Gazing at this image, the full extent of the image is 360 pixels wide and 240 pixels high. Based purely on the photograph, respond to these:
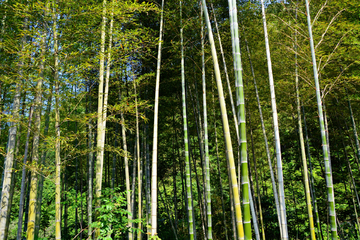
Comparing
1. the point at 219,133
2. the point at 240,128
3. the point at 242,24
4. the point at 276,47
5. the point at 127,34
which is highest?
the point at 242,24

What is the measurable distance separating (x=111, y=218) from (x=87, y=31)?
2.41 meters

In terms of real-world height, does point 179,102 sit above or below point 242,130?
above

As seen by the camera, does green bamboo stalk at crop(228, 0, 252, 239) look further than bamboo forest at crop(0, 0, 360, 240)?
No

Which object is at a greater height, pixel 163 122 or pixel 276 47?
pixel 276 47

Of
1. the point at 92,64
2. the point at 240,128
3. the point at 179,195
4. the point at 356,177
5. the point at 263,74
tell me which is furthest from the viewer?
the point at 179,195

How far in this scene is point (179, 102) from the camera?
7059mm

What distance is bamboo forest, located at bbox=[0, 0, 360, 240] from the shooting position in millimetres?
2775

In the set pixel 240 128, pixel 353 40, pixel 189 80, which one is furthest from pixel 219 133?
pixel 240 128

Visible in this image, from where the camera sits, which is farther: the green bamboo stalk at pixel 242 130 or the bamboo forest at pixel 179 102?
the bamboo forest at pixel 179 102

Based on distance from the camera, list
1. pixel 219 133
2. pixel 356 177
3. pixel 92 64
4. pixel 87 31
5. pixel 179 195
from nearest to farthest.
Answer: pixel 87 31 < pixel 92 64 < pixel 356 177 < pixel 219 133 < pixel 179 195

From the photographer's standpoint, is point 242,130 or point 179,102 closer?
point 242,130

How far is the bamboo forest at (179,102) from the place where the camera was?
278 cm

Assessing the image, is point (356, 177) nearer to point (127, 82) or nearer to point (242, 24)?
point (242, 24)

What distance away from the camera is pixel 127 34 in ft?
11.1
